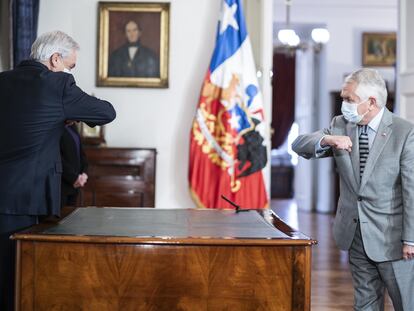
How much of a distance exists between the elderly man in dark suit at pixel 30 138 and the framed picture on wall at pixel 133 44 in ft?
10.5

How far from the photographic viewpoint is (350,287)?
5.32 metres

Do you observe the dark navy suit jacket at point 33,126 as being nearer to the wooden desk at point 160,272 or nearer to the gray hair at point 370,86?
the wooden desk at point 160,272

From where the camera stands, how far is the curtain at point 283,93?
1461 cm

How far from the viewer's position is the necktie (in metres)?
3.00

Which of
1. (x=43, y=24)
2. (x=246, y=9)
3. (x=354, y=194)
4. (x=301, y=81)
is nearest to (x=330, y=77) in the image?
(x=301, y=81)

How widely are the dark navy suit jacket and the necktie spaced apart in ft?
4.04

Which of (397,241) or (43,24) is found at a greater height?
(43,24)

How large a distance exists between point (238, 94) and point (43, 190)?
3156 millimetres

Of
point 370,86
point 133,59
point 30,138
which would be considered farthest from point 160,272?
point 133,59

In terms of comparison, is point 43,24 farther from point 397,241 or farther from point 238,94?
point 397,241

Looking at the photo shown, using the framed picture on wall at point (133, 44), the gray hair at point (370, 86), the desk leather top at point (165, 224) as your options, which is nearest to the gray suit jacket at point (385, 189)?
the gray hair at point (370, 86)

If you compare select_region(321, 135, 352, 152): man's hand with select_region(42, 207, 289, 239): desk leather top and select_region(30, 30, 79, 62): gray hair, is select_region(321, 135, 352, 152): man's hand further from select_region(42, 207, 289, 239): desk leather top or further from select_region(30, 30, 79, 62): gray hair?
select_region(30, 30, 79, 62): gray hair

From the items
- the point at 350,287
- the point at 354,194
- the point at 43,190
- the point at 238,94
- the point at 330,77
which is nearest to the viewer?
the point at 43,190

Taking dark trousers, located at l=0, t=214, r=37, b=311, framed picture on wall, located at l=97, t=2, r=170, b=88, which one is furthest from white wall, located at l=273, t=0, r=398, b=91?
dark trousers, located at l=0, t=214, r=37, b=311
